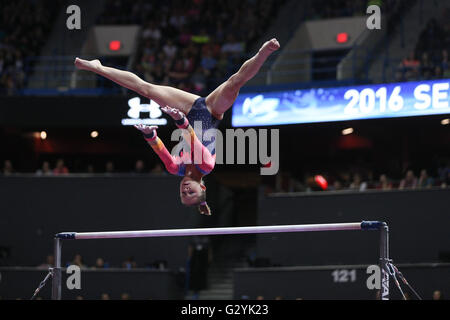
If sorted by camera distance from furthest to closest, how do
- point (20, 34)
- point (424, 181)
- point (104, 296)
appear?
point (20, 34), point (424, 181), point (104, 296)

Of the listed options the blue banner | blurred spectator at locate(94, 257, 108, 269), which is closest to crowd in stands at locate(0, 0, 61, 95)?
blurred spectator at locate(94, 257, 108, 269)

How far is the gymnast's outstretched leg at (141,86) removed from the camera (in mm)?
8798

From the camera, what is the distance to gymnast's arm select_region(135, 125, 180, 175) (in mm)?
8098

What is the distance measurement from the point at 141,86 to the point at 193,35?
1187cm

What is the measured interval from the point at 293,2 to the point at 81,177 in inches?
313

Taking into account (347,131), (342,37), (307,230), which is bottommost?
(307,230)

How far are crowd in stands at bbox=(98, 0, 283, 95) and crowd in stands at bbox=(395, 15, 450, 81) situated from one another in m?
4.15

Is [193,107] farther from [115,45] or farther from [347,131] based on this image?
[115,45]

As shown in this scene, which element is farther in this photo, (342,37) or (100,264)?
(342,37)

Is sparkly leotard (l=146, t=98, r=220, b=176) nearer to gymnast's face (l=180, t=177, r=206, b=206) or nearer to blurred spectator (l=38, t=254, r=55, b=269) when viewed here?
gymnast's face (l=180, t=177, r=206, b=206)

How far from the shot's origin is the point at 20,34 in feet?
69.4

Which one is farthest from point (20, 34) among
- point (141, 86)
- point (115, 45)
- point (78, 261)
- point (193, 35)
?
point (141, 86)

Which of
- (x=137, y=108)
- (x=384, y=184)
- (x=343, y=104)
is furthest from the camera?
(x=137, y=108)
